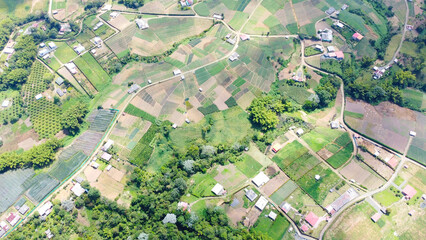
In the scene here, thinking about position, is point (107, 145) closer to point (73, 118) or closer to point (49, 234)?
point (73, 118)

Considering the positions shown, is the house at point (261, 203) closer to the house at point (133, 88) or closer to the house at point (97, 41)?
the house at point (133, 88)

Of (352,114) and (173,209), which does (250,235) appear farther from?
(352,114)

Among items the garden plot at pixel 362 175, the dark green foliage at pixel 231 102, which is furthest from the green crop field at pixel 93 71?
the garden plot at pixel 362 175

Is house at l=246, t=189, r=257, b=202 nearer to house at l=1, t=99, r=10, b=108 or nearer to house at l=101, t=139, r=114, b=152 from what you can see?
house at l=101, t=139, r=114, b=152

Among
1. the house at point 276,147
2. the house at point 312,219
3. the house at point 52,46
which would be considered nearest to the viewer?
the house at point 312,219

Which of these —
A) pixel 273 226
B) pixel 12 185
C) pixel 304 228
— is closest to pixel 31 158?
pixel 12 185

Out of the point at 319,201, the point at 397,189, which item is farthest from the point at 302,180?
the point at 397,189

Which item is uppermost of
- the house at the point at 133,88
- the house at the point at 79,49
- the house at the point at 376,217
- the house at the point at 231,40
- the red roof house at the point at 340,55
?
the house at the point at 231,40
